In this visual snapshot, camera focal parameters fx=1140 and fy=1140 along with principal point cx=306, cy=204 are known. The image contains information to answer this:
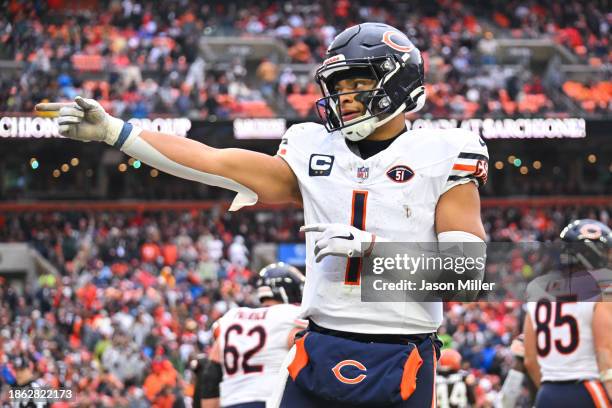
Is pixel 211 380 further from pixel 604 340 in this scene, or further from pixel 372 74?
pixel 372 74

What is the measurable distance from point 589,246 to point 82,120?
3.24 m

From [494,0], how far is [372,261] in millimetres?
28712

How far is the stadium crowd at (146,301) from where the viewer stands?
45.8 feet

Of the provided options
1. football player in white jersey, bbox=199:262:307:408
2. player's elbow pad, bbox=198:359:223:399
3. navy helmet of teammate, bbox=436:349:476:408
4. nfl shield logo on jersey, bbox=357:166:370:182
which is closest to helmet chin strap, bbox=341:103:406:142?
nfl shield logo on jersey, bbox=357:166:370:182

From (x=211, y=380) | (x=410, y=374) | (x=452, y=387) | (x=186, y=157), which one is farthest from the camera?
(x=452, y=387)

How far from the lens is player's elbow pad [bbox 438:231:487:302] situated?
3.60 meters

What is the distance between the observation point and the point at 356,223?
3742mm

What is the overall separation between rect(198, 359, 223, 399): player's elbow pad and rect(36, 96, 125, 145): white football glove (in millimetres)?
3798

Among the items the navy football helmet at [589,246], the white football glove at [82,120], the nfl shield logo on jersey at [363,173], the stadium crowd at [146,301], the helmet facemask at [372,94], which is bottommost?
the stadium crowd at [146,301]

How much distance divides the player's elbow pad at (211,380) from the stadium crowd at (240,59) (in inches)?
620

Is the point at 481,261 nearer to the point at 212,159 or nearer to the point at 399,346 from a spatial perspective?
the point at 399,346

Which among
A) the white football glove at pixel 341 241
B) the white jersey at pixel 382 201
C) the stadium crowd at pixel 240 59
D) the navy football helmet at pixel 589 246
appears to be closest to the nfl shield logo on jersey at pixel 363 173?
the white jersey at pixel 382 201

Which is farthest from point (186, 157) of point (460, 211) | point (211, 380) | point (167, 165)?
point (211, 380)

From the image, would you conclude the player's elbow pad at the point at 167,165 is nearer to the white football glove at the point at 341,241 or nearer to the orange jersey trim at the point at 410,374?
the white football glove at the point at 341,241
